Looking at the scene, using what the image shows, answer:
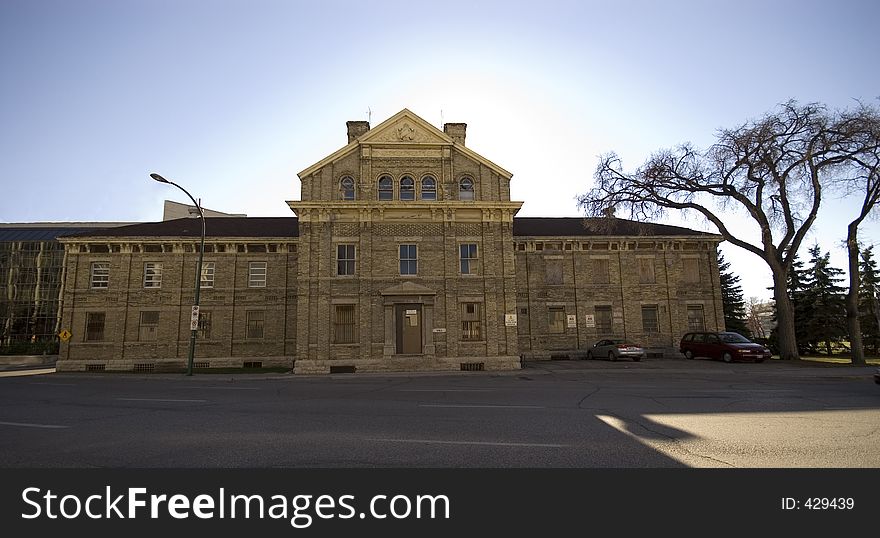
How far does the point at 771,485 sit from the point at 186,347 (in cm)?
2949

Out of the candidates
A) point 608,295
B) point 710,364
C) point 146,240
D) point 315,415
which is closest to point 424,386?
point 315,415

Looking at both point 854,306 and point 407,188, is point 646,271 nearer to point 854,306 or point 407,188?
point 854,306

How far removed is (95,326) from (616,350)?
30705 mm

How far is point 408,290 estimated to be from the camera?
2344 cm

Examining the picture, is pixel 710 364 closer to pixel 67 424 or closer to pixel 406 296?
→ pixel 406 296

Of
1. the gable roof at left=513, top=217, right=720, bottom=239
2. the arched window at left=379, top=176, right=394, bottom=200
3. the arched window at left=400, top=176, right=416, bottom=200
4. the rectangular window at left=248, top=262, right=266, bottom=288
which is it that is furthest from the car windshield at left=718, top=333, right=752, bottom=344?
the rectangular window at left=248, top=262, right=266, bottom=288

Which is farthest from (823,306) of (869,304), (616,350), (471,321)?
(471,321)

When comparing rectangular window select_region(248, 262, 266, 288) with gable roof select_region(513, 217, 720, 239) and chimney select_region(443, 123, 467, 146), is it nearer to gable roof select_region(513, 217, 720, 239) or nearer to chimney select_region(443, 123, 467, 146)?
chimney select_region(443, 123, 467, 146)

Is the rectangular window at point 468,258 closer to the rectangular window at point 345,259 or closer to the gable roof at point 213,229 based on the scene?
the rectangular window at point 345,259

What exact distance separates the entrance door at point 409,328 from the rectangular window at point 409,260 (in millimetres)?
1789

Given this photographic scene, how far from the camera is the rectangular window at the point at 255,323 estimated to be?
92.5ft

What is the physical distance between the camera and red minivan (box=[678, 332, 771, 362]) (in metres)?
23.8

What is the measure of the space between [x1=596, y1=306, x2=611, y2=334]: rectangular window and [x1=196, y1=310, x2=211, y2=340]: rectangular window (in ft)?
79.7

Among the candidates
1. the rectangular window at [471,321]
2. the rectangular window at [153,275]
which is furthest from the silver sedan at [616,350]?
the rectangular window at [153,275]
